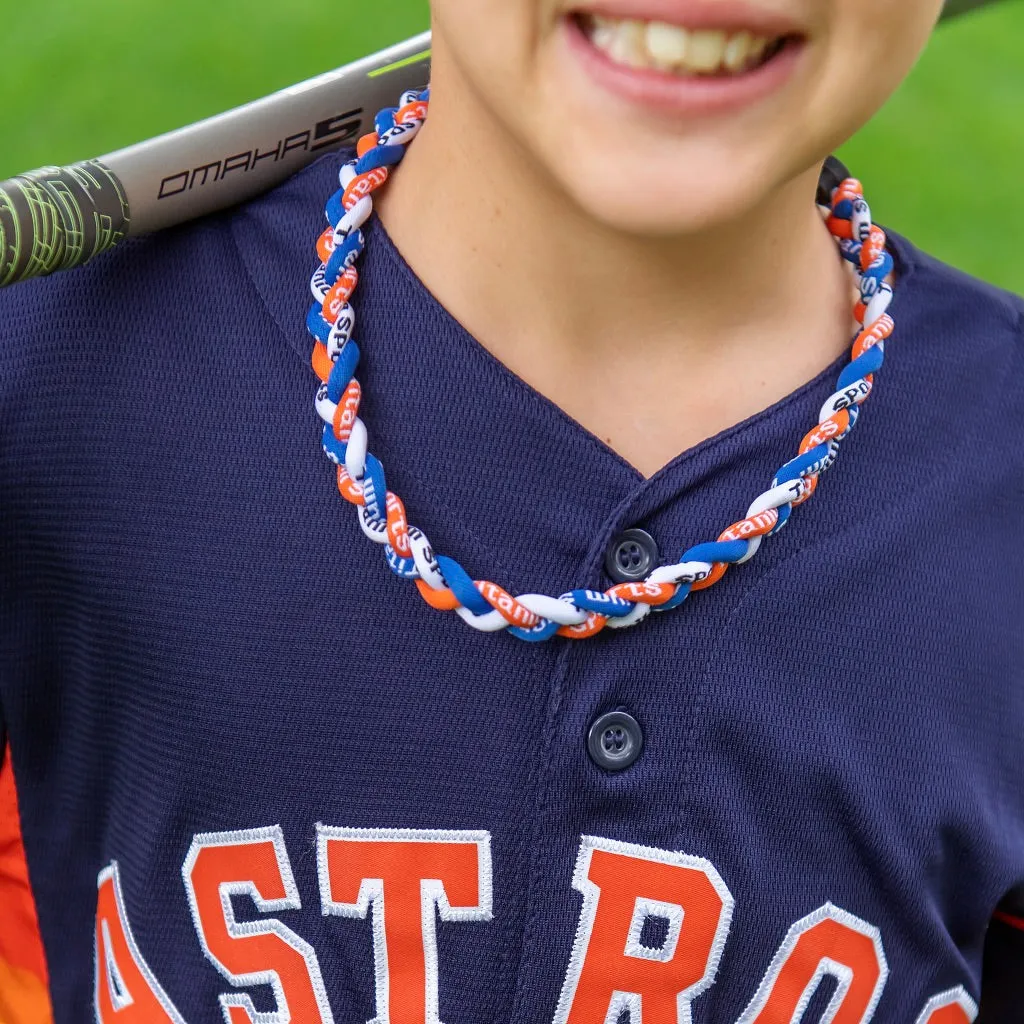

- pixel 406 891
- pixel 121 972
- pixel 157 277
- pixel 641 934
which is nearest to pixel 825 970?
pixel 641 934

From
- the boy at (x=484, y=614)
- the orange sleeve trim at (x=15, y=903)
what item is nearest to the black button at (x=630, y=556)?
the boy at (x=484, y=614)

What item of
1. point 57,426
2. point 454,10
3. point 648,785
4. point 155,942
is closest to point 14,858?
point 155,942

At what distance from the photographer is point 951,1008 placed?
829 millimetres

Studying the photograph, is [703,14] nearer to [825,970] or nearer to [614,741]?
[614,741]

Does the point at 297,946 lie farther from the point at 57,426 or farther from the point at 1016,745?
the point at 1016,745

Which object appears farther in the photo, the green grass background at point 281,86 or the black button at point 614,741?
the green grass background at point 281,86

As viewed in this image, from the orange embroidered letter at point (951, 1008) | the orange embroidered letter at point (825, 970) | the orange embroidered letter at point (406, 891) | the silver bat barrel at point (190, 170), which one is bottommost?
the orange embroidered letter at point (951, 1008)

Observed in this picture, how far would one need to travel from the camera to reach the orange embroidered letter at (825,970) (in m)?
0.76

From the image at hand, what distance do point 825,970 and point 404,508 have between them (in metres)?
0.31

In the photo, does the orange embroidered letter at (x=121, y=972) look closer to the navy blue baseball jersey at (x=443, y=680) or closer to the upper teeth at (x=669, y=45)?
the navy blue baseball jersey at (x=443, y=680)

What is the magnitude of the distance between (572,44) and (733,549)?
239 millimetres

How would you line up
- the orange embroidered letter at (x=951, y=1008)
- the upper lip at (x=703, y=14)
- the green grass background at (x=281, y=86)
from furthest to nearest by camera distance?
the green grass background at (x=281, y=86)
the orange embroidered letter at (x=951, y=1008)
the upper lip at (x=703, y=14)

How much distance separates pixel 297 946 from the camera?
747 millimetres

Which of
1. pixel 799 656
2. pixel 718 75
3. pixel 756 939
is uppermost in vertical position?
pixel 718 75
